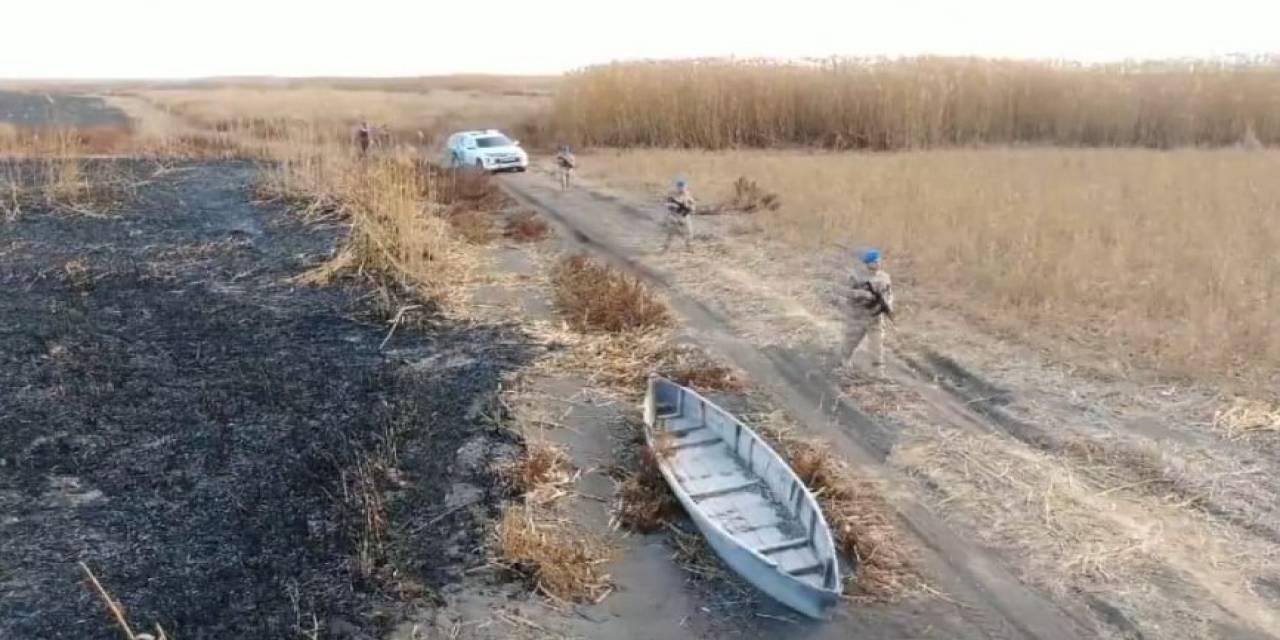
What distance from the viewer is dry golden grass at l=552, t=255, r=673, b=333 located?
1090cm

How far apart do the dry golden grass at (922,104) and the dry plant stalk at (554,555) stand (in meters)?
21.1

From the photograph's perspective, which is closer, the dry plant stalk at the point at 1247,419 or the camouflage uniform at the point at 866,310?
the dry plant stalk at the point at 1247,419

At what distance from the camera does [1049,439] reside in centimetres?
784

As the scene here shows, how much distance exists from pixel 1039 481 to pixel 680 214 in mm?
8017

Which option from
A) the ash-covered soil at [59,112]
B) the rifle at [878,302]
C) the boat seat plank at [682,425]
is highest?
the ash-covered soil at [59,112]

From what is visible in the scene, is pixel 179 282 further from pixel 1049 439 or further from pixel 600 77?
pixel 600 77

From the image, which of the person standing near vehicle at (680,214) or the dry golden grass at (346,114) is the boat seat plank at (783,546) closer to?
the person standing near vehicle at (680,214)

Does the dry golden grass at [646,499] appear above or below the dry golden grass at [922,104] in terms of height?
below

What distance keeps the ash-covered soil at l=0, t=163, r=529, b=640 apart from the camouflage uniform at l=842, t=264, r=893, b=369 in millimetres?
3113

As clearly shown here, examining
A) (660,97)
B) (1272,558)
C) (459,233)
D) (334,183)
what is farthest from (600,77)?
(1272,558)

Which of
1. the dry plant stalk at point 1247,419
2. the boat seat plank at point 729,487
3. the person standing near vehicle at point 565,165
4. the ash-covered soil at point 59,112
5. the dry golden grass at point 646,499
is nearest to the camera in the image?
the dry golden grass at point 646,499

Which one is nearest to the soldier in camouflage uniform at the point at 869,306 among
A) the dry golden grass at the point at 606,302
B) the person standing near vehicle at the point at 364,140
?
the dry golden grass at the point at 606,302

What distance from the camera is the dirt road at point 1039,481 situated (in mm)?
5781

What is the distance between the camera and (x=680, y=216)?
14.5m
